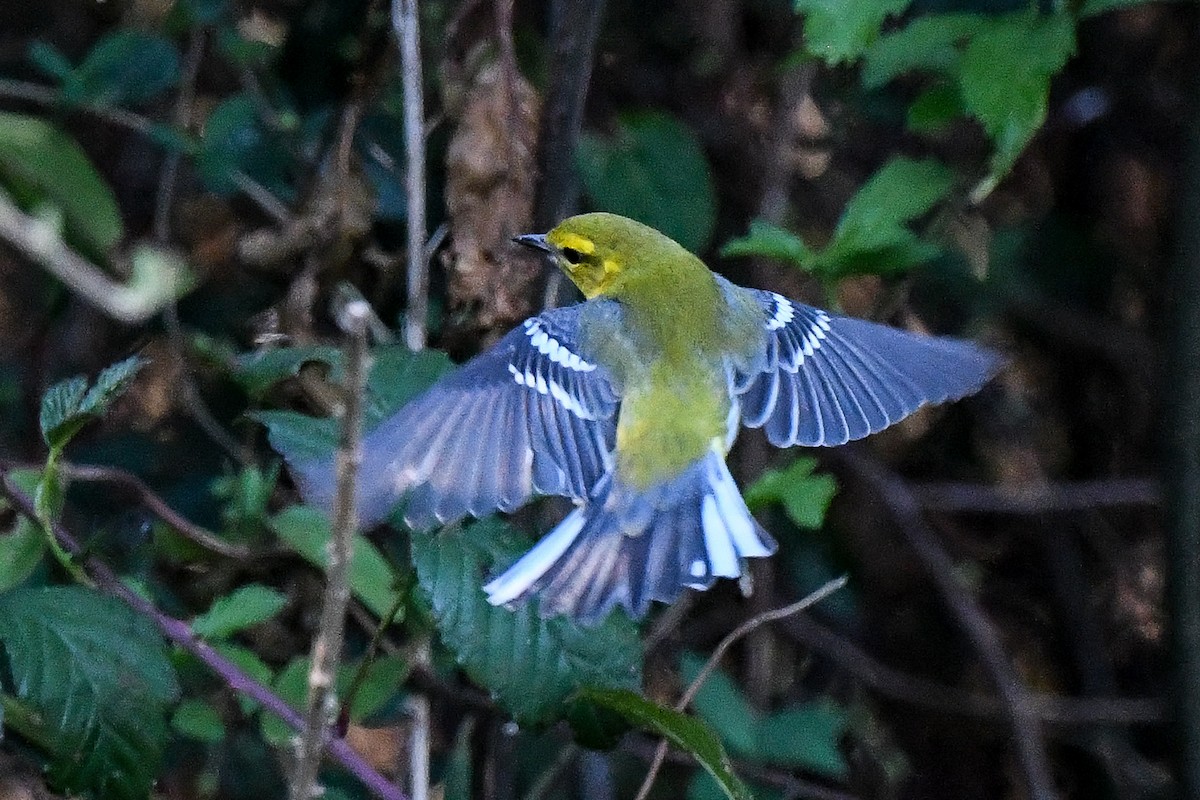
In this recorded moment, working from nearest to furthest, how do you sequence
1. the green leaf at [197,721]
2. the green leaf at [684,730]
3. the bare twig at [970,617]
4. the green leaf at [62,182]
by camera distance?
1. the green leaf at [684,730]
2. the green leaf at [197,721]
3. the green leaf at [62,182]
4. the bare twig at [970,617]

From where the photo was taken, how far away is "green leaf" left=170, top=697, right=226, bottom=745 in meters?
1.76

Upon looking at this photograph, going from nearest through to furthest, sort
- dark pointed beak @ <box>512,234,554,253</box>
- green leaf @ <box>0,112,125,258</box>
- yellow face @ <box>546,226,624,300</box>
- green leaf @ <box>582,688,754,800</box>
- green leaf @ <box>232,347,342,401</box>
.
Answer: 1. green leaf @ <box>582,688,754,800</box>
2. green leaf @ <box>232,347,342,401</box>
3. dark pointed beak @ <box>512,234,554,253</box>
4. yellow face @ <box>546,226,624,300</box>
5. green leaf @ <box>0,112,125,258</box>

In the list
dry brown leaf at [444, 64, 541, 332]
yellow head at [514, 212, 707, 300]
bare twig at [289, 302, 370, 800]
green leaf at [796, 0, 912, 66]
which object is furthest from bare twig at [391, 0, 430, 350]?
bare twig at [289, 302, 370, 800]

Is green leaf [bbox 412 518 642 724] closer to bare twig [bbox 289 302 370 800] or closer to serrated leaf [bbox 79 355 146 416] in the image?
serrated leaf [bbox 79 355 146 416]

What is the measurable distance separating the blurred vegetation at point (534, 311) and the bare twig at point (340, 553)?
0.77 feet

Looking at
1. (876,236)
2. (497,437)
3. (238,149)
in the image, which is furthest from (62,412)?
(238,149)

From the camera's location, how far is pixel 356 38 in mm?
2379

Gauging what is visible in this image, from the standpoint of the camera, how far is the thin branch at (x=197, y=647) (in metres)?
1.42

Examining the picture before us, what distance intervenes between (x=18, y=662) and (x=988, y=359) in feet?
4.02

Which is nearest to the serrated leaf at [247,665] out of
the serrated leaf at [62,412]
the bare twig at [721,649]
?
the serrated leaf at [62,412]

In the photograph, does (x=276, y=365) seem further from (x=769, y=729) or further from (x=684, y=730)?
(x=769, y=729)

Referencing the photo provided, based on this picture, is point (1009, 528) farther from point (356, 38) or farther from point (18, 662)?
point (18, 662)

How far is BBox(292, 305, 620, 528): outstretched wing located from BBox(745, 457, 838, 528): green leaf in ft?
0.68

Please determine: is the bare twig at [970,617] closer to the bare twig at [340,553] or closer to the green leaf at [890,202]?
the green leaf at [890,202]
